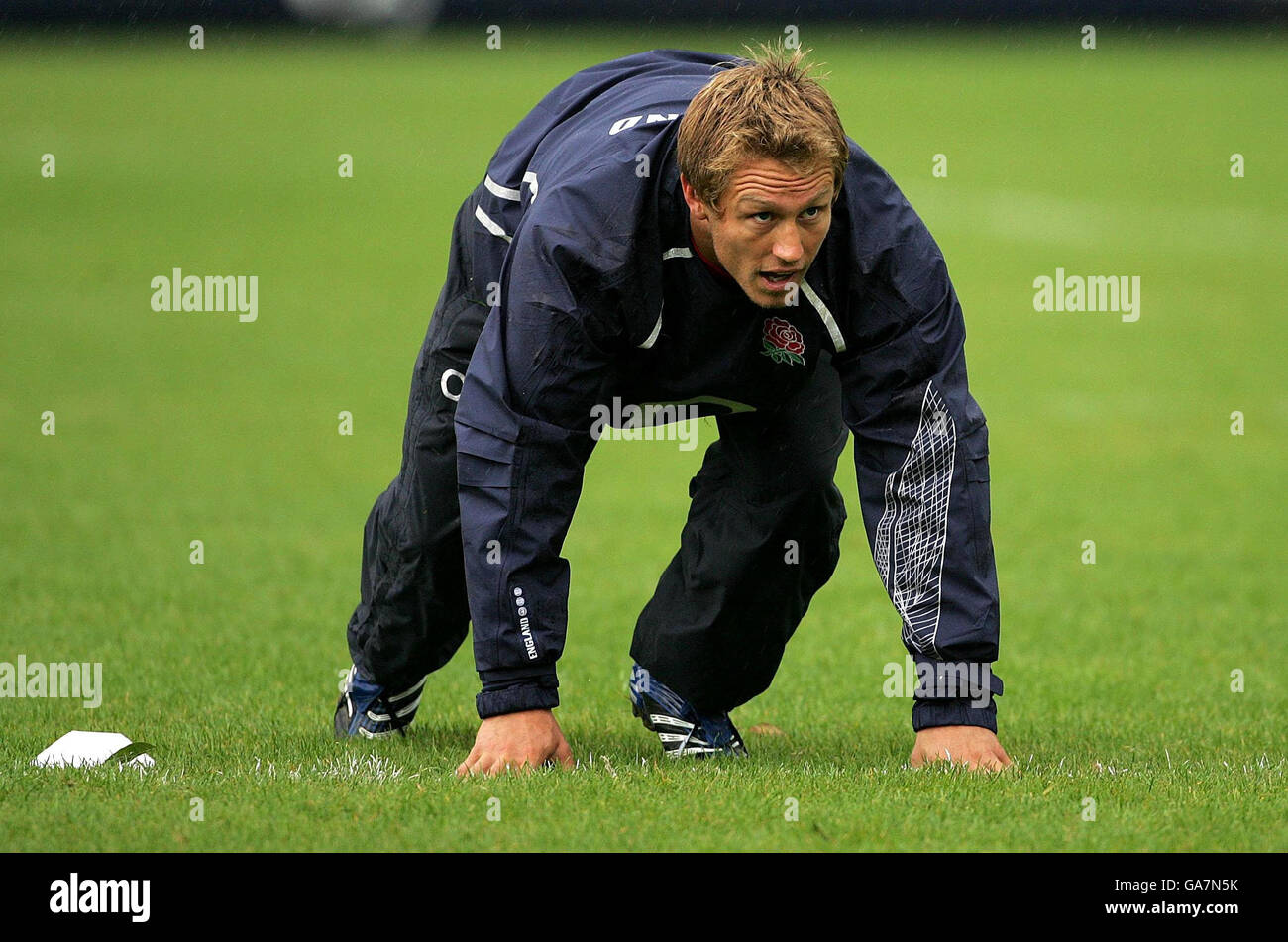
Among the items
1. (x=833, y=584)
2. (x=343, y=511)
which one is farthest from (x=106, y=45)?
(x=833, y=584)

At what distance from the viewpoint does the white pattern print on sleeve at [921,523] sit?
465 cm

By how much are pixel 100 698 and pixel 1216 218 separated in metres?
20.7

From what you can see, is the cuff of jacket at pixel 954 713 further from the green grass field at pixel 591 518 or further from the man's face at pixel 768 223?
the man's face at pixel 768 223

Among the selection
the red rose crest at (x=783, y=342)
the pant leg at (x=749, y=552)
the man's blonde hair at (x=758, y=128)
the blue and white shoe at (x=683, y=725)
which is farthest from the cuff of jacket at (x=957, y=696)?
the man's blonde hair at (x=758, y=128)

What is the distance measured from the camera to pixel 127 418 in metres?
12.9

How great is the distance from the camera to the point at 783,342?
15.3ft

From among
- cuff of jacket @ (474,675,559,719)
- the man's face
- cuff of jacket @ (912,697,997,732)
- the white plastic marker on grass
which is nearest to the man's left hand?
cuff of jacket @ (912,697,997,732)

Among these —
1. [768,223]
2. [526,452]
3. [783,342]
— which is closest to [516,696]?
[526,452]

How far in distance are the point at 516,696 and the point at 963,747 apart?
3.95 feet

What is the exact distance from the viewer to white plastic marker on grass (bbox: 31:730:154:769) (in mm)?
4926

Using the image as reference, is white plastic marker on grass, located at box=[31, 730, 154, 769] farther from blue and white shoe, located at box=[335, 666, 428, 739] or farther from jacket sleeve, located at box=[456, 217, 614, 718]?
jacket sleeve, located at box=[456, 217, 614, 718]

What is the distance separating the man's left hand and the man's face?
1.27 meters

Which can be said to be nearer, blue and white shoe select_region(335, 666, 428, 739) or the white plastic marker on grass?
the white plastic marker on grass

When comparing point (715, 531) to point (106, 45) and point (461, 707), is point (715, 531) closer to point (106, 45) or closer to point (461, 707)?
point (461, 707)
